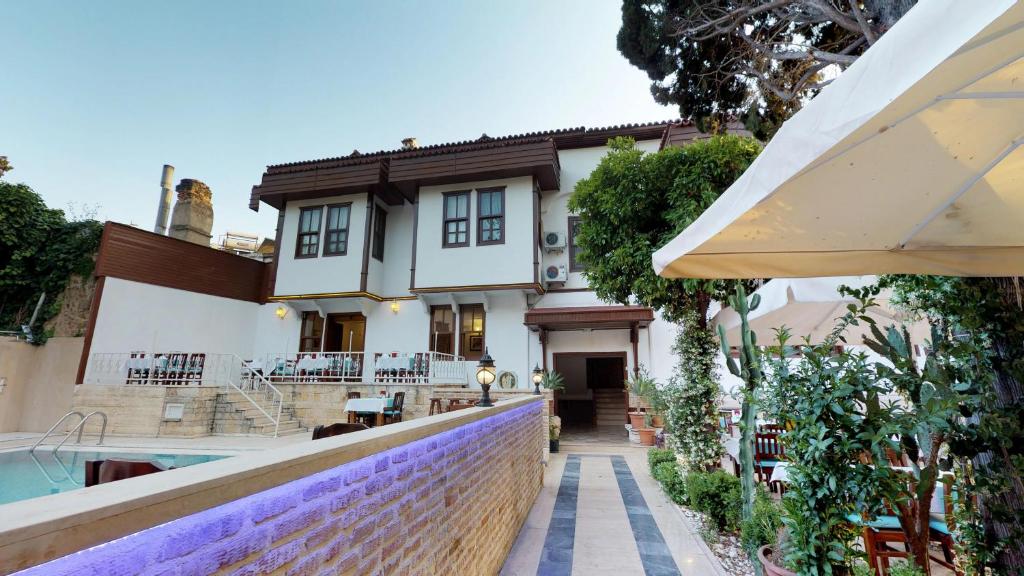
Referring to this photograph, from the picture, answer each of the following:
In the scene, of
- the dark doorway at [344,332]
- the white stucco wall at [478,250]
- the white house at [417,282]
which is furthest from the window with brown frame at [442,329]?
the dark doorway at [344,332]

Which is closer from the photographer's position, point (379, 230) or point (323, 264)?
point (323, 264)

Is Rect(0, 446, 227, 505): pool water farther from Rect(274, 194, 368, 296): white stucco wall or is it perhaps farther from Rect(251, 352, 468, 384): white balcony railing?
Rect(274, 194, 368, 296): white stucco wall

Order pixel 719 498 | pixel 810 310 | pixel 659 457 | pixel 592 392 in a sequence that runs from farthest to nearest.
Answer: pixel 592 392
pixel 659 457
pixel 810 310
pixel 719 498

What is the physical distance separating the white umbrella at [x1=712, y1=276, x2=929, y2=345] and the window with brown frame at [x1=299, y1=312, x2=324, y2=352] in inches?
435

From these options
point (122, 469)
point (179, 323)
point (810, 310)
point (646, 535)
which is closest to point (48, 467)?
point (179, 323)

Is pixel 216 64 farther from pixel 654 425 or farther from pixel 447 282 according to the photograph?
pixel 654 425

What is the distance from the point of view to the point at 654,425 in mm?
9688

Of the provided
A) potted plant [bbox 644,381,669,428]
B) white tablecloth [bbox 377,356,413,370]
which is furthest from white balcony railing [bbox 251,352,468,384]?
potted plant [bbox 644,381,669,428]

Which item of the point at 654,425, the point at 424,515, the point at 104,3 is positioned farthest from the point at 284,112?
the point at 424,515

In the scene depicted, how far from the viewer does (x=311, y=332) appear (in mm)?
12555

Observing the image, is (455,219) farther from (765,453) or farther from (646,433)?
(765,453)

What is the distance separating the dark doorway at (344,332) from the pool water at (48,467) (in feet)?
17.9

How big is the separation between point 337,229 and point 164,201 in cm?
766

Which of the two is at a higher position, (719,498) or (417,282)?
(417,282)
